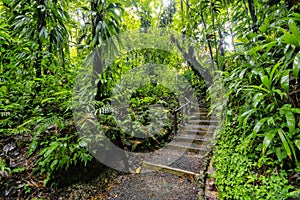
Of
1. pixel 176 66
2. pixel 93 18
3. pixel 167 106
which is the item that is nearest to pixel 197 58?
pixel 176 66

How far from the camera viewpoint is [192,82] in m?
7.62

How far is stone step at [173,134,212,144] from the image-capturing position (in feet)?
13.2

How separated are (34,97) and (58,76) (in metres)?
0.58

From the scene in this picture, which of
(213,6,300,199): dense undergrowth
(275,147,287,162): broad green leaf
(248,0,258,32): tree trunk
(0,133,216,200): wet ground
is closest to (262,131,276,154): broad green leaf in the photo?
(213,6,300,199): dense undergrowth

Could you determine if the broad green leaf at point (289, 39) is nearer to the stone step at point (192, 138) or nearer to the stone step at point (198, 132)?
the stone step at point (192, 138)

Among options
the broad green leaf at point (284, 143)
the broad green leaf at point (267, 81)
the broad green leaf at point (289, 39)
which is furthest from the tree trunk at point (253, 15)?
the broad green leaf at point (284, 143)

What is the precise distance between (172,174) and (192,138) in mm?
1485

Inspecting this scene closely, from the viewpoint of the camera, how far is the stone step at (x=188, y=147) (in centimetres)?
368

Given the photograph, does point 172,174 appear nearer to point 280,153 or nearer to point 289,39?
point 280,153

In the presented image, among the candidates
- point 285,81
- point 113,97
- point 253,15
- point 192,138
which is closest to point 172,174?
point 192,138

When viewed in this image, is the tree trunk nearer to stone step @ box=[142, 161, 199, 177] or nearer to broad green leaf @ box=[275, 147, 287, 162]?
broad green leaf @ box=[275, 147, 287, 162]

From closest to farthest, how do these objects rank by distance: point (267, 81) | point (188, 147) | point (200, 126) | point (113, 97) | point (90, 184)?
point (267, 81)
point (90, 184)
point (113, 97)
point (188, 147)
point (200, 126)

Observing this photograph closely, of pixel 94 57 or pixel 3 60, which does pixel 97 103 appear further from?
pixel 3 60

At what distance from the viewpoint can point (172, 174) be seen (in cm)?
298
